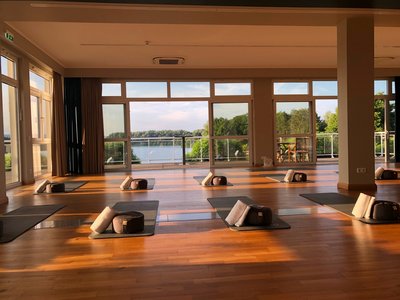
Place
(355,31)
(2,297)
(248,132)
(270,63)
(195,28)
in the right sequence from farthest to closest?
(248,132) < (270,63) < (195,28) < (355,31) < (2,297)

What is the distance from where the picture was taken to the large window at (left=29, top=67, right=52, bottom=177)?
8.32 metres

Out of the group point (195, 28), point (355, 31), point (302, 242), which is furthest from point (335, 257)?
point (195, 28)

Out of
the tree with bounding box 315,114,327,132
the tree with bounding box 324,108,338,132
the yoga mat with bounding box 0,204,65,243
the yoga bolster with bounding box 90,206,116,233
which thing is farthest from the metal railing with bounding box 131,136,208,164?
the yoga bolster with bounding box 90,206,116,233

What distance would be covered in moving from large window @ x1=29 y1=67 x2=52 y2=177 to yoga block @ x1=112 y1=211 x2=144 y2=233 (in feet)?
18.5

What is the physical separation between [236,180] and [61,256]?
15.9 ft

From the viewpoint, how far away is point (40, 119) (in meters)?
8.82

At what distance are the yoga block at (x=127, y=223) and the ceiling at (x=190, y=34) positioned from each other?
283cm

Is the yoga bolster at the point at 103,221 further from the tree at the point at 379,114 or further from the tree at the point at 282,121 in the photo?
the tree at the point at 379,114

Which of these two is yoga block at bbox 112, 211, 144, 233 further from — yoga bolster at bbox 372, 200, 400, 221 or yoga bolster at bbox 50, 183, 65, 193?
yoga bolster at bbox 50, 183, 65, 193

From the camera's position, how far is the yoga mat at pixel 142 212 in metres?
3.40

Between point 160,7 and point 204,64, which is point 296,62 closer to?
point 204,64

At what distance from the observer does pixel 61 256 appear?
2.87 m

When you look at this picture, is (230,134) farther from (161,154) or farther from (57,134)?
(57,134)

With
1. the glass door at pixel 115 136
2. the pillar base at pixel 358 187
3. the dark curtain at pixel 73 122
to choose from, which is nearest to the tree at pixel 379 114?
the pillar base at pixel 358 187
